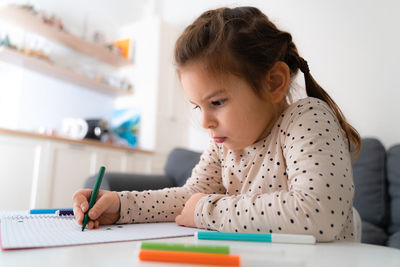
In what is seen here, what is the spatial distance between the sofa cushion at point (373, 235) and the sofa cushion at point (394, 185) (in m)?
0.07

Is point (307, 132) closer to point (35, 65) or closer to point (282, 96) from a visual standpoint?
point (282, 96)

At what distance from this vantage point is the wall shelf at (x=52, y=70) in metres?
2.36

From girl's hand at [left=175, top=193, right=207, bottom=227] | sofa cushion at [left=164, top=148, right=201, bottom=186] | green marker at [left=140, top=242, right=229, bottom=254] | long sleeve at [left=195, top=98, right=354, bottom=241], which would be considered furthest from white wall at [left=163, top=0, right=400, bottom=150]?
green marker at [left=140, top=242, right=229, bottom=254]

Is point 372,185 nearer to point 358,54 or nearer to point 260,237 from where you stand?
point 358,54

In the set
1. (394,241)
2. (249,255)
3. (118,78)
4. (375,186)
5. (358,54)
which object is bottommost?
(394,241)

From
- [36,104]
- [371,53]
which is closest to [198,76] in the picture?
[371,53]

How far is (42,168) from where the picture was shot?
221 cm

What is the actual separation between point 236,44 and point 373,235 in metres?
1.16

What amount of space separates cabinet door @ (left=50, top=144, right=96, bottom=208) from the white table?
2.14m

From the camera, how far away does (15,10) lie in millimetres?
2283

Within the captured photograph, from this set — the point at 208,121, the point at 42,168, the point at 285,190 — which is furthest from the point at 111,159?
the point at 285,190

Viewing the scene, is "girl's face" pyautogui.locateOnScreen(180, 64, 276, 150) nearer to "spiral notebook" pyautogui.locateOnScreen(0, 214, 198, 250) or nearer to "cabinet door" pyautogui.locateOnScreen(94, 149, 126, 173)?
"spiral notebook" pyautogui.locateOnScreen(0, 214, 198, 250)

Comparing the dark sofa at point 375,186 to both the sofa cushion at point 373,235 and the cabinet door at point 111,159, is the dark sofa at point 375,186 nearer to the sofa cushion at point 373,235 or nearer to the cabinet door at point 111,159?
the sofa cushion at point 373,235

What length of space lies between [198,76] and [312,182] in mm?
285
